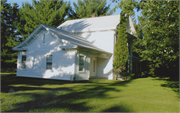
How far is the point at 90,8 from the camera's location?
37875mm

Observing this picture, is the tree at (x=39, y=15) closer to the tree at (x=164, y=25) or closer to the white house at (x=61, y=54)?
the white house at (x=61, y=54)

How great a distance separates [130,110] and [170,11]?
640 centimetres

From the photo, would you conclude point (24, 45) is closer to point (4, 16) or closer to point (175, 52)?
point (175, 52)

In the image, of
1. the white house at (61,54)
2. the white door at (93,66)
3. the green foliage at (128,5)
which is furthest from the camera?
the white door at (93,66)

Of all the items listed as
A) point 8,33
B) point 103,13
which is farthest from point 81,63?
point 103,13

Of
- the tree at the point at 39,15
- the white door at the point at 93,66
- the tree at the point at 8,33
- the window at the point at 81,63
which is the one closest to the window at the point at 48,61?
the window at the point at 81,63

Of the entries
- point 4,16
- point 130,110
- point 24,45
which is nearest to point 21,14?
point 4,16

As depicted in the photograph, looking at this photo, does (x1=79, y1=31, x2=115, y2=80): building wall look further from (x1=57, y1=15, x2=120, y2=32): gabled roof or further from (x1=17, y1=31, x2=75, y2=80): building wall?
(x1=17, y1=31, x2=75, y2=80): building wall

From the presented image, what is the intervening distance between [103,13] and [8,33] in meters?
21.3

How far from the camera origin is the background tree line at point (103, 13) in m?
9.36

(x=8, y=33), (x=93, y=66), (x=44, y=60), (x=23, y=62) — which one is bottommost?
(x=93, y=66)

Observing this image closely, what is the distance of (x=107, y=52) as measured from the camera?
1809cm

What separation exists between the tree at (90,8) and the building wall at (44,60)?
78.2 feet

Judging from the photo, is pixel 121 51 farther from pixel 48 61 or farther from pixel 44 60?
pixel 44 60
